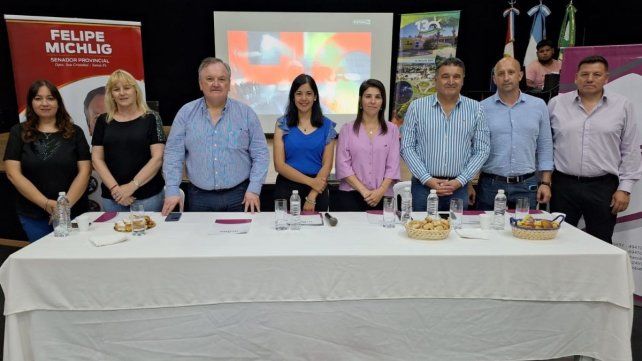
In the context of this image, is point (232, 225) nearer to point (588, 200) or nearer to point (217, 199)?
point (217, 199)

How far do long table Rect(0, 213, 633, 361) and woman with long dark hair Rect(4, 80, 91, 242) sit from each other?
739 mm

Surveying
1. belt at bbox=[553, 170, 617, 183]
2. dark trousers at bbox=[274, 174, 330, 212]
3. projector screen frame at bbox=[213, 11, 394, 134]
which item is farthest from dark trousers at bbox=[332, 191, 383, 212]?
projector screen frame at bbox=[213, 11, 394, 134]

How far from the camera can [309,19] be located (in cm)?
514

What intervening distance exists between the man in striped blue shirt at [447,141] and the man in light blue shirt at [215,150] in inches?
38.0

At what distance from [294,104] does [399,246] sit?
1219mm

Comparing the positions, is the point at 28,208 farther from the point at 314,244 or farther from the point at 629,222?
the point at 629,222

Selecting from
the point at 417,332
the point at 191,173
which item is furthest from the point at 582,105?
the point at 191,173

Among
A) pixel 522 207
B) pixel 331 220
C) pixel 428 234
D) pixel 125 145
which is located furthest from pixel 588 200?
pixel 125 145

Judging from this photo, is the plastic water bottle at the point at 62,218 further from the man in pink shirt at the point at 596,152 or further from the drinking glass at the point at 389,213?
the man in pink shirt at the point at 596,152

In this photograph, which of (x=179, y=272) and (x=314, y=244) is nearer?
(x=179, y=272)

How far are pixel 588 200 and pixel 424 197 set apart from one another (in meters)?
1.01

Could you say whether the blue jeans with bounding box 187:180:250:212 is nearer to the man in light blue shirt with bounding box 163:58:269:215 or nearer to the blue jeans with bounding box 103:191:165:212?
the man in light blue shirt with bounding box 163:58:269:215

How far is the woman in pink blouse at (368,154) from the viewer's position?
2.68 metres

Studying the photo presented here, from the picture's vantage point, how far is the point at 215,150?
97.3 inches
